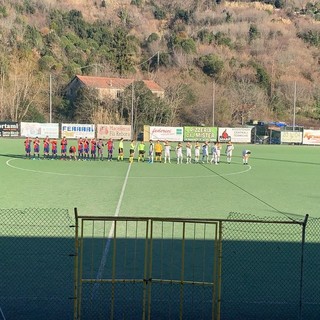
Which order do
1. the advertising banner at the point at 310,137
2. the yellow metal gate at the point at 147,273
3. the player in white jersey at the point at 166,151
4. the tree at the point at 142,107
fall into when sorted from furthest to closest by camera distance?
the tree at the point at 142,107 < the advertising banner at the point at 310,137 < the player in white jersey at the point at 166,151 < the yellow metal gate at the point at 147,273

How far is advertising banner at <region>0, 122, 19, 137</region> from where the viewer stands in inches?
2068

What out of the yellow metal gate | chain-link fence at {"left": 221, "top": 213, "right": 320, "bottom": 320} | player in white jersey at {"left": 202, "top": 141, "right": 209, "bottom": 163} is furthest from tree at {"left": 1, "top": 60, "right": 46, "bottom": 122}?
chain-link fence at {"left": 221, "top": 213, "right": 320, "bottom": 320}

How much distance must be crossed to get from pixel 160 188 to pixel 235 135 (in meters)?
36.1

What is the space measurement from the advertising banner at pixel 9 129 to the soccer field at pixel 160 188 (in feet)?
67.2

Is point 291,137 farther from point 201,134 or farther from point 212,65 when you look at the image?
point 212,65

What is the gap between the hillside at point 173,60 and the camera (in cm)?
7175

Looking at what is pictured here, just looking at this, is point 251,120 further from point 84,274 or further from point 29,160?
point 84,274

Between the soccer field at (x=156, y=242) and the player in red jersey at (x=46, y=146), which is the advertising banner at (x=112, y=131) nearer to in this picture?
the player in red jersey at (x=46, y=146)

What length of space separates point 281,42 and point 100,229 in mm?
105243

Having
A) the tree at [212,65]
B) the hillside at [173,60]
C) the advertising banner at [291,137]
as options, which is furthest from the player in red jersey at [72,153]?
the tree at [212,65]

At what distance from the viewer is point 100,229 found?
529 inches

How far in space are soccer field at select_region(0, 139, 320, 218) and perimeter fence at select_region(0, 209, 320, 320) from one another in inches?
104

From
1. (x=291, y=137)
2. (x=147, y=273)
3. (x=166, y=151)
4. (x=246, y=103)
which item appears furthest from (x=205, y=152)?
(x=246, y=103)

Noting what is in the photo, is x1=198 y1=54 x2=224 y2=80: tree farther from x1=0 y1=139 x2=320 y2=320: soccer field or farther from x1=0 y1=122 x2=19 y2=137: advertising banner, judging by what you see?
x1=0 y1=139 x2=320 y2=320: soccer field
